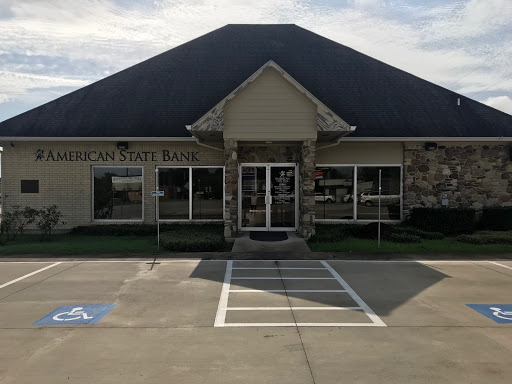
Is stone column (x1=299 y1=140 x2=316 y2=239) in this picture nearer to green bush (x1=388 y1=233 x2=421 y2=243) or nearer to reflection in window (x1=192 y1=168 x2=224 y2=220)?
green bush (x1=388 y1=233 x2=421 y2=243)

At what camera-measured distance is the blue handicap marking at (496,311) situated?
6504 millimetres

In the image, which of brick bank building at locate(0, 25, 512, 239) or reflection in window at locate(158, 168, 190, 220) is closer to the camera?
brick bank building at locate(0, 25, 512, 239)

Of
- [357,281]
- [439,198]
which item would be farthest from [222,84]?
[357,281]

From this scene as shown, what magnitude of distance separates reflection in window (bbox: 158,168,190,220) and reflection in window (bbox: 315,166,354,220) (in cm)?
548

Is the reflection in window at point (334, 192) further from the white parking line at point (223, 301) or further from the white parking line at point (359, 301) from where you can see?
the white parking line at point (223, 301)

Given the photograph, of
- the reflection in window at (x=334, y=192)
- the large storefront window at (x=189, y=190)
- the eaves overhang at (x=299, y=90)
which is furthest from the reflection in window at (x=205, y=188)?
the reflection in window at (x=334, y=192)

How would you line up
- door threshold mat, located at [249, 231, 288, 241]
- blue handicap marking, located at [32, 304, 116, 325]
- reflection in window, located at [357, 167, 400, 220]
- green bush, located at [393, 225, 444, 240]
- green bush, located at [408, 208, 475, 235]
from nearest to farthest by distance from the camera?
blue handicap marking, located at [32, 304, 116, 325] → door threshold mat, located at [249, 231, 288, 241] → green bush, located at [393, 225, 444, 240] → green bush, located at [408, 208, 475, 235] → reflection in window, located at [357, 167, 400, 220]

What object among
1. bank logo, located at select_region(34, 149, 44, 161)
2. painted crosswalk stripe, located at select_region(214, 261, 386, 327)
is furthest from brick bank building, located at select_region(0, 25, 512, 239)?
painted crosswalk stripe, located at select_region(214, 261, 386, 327)

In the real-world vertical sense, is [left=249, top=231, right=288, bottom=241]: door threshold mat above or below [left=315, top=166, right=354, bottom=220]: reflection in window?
below

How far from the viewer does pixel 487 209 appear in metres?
15.9

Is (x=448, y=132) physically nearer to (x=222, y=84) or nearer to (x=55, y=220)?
(x=222, y=84)

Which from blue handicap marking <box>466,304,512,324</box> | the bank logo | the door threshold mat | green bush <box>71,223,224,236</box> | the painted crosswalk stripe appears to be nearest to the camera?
the painted crosswalk stripe

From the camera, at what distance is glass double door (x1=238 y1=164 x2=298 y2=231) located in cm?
1532

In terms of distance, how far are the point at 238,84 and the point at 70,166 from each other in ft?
26.5
